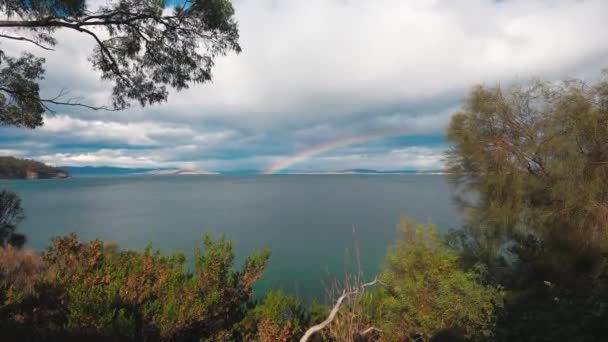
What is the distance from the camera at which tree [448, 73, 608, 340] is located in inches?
323

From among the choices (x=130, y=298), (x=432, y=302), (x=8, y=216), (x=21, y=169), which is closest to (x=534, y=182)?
(x=432, y=302)

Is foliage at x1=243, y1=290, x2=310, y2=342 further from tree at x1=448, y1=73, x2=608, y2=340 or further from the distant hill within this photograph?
the distant hill

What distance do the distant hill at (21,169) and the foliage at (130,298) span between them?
78.4 meters

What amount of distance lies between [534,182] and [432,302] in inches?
245

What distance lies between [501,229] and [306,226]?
56.7 feet

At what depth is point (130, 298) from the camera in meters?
3.62

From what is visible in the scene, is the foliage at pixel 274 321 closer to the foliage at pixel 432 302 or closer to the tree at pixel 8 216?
the foliage at pixel 432 302

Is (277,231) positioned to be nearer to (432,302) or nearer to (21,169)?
(432,302)

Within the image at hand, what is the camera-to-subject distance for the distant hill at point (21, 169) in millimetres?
68550

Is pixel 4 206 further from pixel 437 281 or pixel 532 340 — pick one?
pixel 532 340

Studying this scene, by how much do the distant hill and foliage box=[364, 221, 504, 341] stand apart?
79850 mm

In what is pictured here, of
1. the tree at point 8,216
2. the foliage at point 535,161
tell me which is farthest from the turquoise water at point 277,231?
the tree at point 8,216

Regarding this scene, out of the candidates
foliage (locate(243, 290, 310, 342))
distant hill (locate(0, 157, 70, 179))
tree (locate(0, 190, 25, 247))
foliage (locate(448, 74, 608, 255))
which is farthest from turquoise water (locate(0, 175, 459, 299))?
distant hill (locate(0, 157, 70, 179))

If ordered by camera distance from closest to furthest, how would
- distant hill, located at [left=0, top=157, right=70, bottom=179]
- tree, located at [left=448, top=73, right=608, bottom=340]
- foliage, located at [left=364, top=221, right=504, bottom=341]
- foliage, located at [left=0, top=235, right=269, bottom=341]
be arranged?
1. foliage, located at [left=0, top=235, right=269, bottom=341]
2. foliage, located at [left=364, top=221, right=504, bottom=341]
3. tree, located at [left=448, top=73, right=608, bottom=340]
4. distant hill, located at [left=0, top=157, right=70, bottom=179]
